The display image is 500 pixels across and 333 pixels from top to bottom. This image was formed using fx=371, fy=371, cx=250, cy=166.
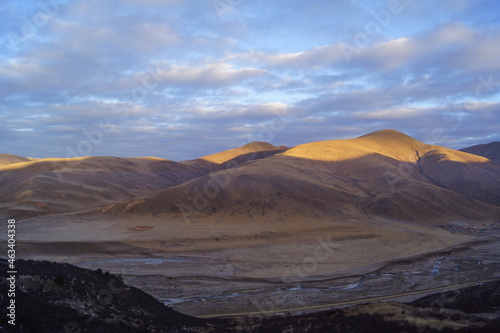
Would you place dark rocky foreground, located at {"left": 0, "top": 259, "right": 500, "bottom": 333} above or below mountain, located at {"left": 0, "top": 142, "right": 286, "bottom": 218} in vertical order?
below

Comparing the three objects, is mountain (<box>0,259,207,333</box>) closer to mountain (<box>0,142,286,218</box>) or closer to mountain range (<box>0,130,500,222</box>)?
mountain range (<box>0,130,500,222</box>)

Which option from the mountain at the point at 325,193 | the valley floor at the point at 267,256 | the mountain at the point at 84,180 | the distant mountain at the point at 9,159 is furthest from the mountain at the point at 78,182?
the distant mountain at the point at 9,159

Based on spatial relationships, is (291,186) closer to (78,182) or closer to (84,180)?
(78,182)

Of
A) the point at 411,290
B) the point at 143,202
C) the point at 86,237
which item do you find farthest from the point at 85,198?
the point at 411,290

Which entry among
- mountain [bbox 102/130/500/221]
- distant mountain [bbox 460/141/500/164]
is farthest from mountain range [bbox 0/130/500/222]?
distant mountain [bbox 460/141/500/164]

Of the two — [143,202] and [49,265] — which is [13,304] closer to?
[49,265]

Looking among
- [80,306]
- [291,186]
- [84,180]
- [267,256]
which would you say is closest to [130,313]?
[80,306]

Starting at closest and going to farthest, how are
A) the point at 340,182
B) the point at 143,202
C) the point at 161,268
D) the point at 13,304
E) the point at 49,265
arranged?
the point at 13,304 → the point at 49,265 → the point at 161,268 → the point at 143,202 → the point at 340,182
